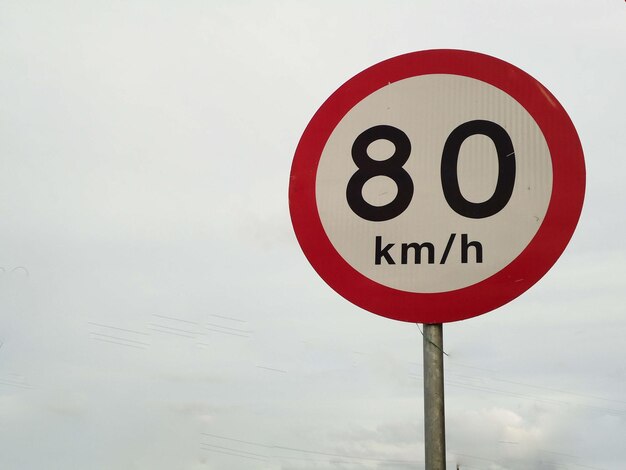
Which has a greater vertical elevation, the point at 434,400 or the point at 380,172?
the point at 380,172

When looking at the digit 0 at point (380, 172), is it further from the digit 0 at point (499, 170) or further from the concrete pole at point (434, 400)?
the concrete pole at point (434, 400)

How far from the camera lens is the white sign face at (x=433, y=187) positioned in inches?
72.8

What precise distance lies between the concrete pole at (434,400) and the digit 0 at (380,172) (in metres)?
0.30

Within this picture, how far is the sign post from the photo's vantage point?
6.04 feet

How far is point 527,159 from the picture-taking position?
1.89 meters

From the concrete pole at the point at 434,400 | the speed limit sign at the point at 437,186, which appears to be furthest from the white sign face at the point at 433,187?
the concrete pole at the point at 434,400

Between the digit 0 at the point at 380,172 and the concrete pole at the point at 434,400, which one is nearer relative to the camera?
the concrete pole at the point at 434,400

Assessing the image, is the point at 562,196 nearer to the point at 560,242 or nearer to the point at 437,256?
the point at 560,242

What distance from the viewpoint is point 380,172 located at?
193 cm

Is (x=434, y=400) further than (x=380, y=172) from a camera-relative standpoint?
No

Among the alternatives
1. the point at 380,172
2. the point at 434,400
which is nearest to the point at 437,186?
the point at 380,172

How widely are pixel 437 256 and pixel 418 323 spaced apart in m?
0.17

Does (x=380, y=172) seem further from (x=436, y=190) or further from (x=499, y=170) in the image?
(x=499, y=170)

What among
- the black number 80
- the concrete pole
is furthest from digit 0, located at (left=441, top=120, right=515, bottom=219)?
the concrete pole
